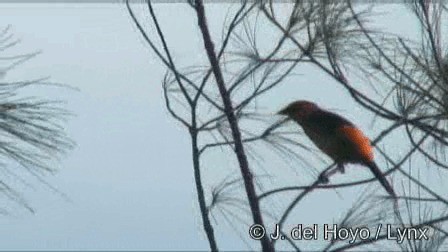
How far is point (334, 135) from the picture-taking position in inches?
56.2

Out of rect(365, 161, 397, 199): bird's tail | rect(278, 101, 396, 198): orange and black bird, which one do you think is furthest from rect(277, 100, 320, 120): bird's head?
rect(365, 161, 397, 199): bird's tail

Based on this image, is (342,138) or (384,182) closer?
(384,182)

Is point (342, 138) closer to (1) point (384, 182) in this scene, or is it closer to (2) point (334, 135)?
(2) point (334, 135)

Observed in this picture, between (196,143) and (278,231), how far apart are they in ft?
0.52

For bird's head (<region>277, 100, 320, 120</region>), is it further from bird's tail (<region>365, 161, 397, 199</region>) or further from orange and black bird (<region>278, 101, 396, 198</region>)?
bird's tail (<region>365, 161, 397, 199</region>)

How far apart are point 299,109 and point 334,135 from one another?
0.27 feet

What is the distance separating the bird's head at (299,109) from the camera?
138cm

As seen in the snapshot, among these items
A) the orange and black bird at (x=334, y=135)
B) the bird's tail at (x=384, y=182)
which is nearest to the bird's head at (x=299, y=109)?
the orange and black bird at (x=334, y=135)

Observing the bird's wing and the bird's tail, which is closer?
the bird's tail

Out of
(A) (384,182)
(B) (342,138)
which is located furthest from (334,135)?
(A) (384,182)

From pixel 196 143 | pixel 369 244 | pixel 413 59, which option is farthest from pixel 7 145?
pixel 413 59

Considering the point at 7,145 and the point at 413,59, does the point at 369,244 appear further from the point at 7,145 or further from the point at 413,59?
the point at 7,145

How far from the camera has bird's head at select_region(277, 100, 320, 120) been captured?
4.52ft

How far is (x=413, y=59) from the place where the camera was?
132 centimetres
